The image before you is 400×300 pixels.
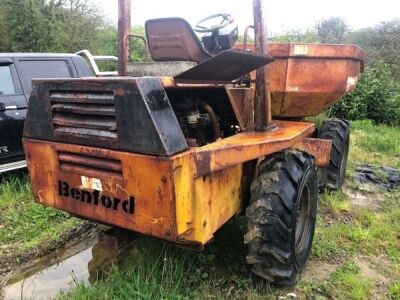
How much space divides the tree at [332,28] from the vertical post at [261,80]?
12734 mm

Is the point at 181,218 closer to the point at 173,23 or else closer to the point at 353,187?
the point at 173,23

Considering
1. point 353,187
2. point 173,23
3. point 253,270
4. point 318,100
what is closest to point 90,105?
point 173,23

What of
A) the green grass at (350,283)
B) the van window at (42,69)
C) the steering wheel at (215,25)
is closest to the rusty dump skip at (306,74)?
the steering wheel at (215,25)

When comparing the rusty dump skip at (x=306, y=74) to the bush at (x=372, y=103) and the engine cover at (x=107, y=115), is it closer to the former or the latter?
the engine cover at (x=107, y=115)

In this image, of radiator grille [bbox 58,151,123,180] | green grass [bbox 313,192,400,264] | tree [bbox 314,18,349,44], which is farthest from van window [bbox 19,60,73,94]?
tree [bbox 314,18,349,44]

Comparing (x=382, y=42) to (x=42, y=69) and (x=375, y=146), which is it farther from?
(x=42, y=69)

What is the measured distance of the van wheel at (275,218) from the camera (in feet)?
9.14

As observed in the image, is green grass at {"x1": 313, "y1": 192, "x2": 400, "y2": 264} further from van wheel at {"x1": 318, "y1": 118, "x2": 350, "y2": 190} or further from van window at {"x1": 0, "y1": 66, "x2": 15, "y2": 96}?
van window at {"x1": 0, "y1": 66, "x2": 15, "y2": 96}

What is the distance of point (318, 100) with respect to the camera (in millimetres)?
4371

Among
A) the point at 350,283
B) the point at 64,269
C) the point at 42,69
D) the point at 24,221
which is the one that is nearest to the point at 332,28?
the point at 42,69

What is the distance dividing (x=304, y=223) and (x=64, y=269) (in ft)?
6.37

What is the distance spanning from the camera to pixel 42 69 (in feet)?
19.8

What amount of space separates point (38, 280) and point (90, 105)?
1601mm

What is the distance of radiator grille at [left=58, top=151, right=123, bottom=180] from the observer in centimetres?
245
